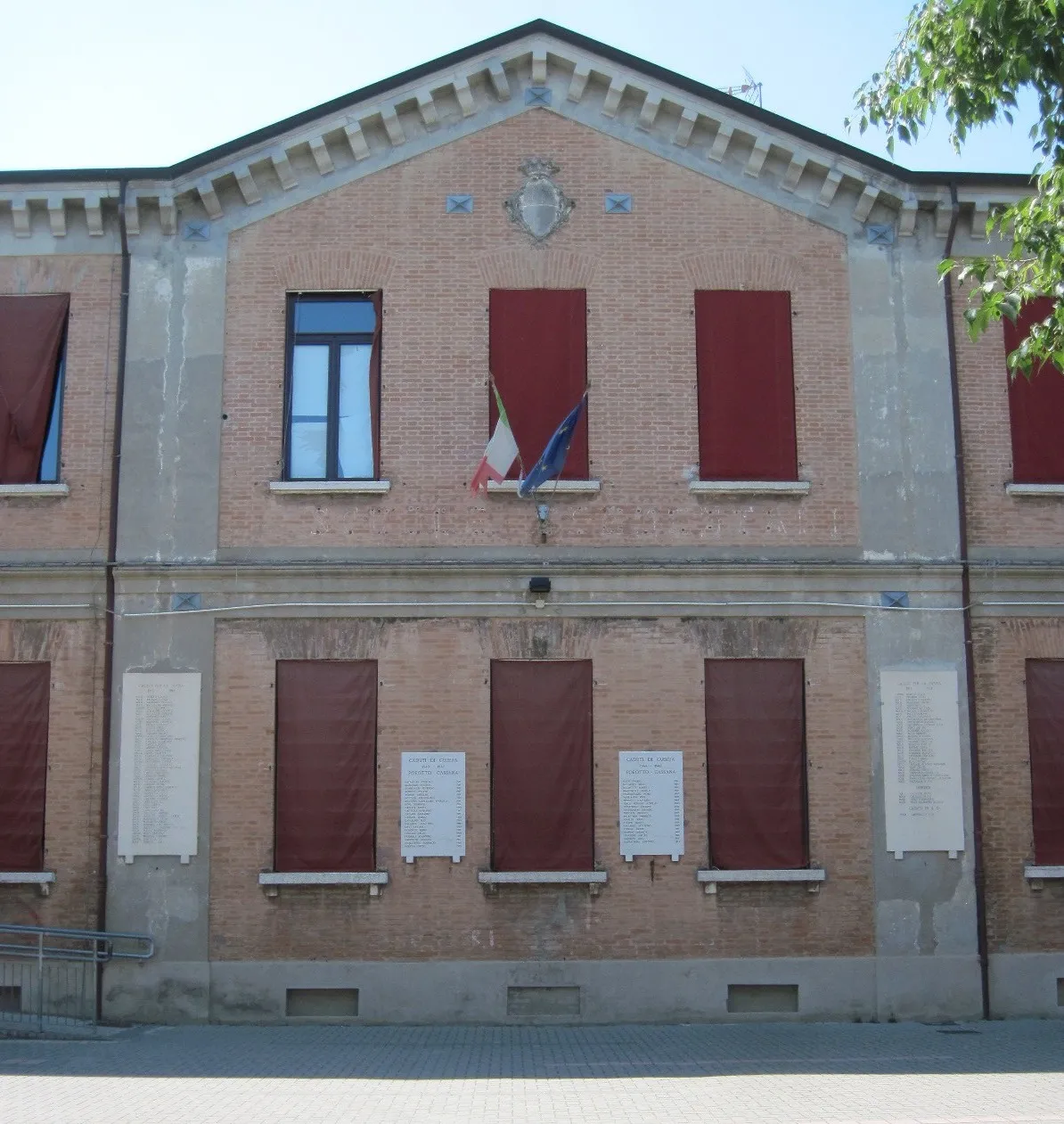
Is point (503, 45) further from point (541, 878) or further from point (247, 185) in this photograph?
point (541, 878)

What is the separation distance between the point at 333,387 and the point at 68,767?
5405mm

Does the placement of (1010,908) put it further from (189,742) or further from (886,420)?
(189,742)

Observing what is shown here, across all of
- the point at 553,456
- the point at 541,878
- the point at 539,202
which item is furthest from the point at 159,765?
the point at 539,202

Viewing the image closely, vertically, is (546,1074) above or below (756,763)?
below

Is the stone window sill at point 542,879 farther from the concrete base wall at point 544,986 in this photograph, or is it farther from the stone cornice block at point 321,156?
the stone cornice block at point 321,156

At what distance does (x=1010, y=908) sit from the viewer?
15734mm

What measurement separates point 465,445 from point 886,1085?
8.36 metres

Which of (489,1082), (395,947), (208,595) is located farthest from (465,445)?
(489,1082)

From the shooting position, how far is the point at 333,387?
54.7 ft

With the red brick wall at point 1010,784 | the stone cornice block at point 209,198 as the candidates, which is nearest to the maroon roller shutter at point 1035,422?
the red brick wall at point 1010,784

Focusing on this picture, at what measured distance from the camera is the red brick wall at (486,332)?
1630cm

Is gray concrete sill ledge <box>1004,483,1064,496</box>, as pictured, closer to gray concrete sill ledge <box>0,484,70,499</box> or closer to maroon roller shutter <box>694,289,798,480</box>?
maroon roller shutter <box>694,289,798,480</box>

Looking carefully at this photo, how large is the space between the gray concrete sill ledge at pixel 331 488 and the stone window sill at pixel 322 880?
437 cm

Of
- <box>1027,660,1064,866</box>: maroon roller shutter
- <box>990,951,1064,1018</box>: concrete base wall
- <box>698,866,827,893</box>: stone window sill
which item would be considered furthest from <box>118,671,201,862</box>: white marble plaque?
<box>1027,660,1064,866</box>: maroon roller shutter
